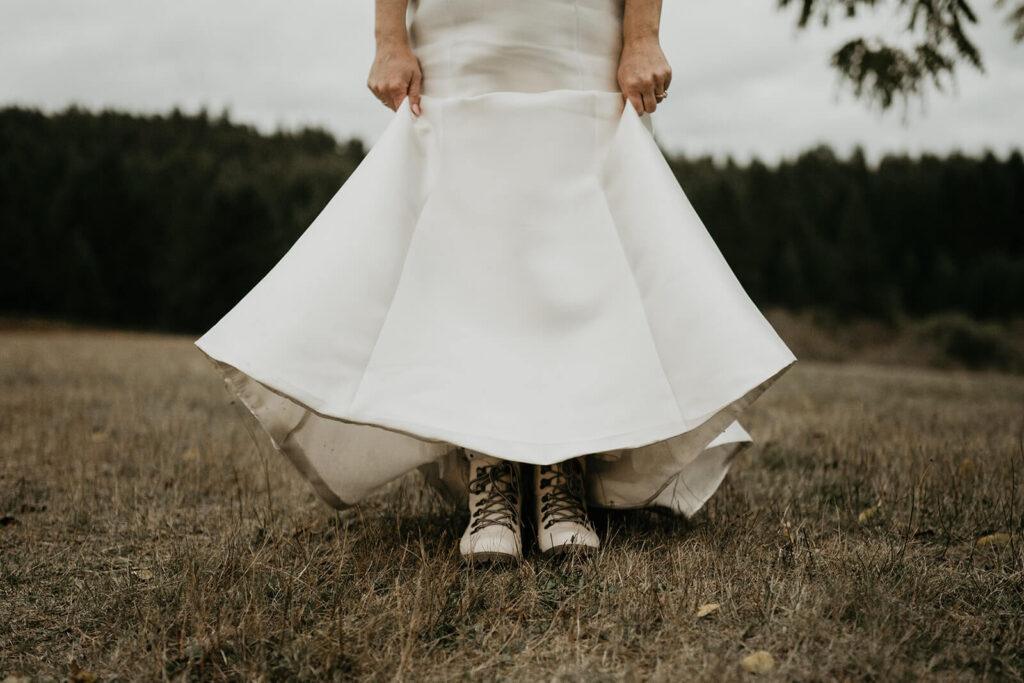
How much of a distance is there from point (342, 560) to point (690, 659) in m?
0.75

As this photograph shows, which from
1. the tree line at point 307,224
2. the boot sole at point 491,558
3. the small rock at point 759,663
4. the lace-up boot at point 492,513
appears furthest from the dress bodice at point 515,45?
the tree line at point 307,224

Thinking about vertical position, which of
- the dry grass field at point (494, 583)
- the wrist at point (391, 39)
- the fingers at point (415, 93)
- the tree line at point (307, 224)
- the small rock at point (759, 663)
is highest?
the tree line at point (307, 224)

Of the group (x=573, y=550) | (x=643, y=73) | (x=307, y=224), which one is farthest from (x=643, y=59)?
(x=307, y=224)

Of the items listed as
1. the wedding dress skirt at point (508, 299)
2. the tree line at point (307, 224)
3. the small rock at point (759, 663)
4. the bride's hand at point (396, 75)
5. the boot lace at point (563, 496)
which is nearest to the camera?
the small rock at point (759, 663)

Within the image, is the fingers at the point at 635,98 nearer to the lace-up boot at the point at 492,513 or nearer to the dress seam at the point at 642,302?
the dress seam at the point at 642,302

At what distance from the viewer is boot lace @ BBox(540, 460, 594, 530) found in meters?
1.70

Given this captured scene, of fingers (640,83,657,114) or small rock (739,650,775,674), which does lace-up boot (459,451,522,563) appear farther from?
fingers (640,83,657,114)

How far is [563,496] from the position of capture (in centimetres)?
172

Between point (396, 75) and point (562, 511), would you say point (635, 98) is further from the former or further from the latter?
point (562, 511)

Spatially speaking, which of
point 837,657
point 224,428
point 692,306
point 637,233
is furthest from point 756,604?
point 224,428

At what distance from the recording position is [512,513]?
1.70 meters

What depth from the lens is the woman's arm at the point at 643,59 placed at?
1.78 m

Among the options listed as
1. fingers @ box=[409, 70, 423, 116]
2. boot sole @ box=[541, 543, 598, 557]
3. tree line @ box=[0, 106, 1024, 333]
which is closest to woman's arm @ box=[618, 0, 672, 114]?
fingers @ box=[409, 70, 423, 116]

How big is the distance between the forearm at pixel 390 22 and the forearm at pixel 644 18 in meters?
0.56
